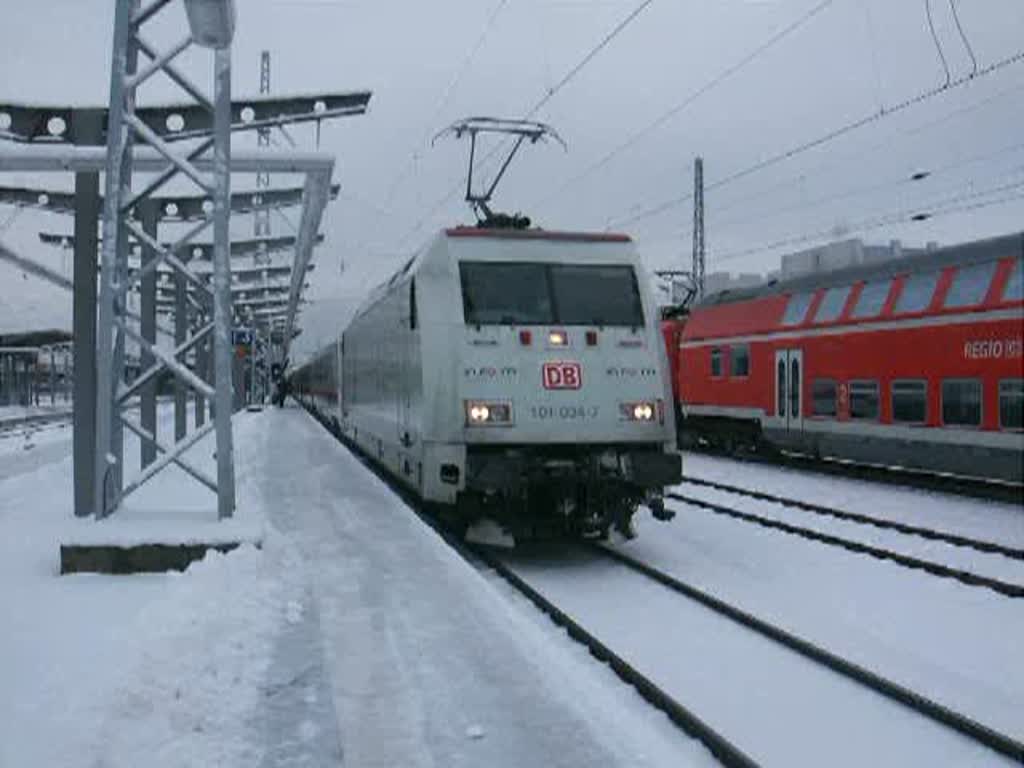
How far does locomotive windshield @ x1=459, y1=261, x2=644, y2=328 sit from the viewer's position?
9.76 metres

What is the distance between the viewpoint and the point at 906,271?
15.6m

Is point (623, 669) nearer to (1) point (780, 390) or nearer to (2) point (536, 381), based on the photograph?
(2) point (536, 381)

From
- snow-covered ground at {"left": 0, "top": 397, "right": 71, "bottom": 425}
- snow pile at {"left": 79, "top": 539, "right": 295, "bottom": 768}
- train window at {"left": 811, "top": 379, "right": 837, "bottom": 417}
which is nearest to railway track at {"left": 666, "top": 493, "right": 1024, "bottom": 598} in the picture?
train window at {"left": 811, "top": 379, "right": 837, "bottom": 417}

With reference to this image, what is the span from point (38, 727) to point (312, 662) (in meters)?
1.61

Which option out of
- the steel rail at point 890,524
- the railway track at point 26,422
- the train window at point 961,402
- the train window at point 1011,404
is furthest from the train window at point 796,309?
the railway track at point 26,422

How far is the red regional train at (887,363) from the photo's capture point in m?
13.4

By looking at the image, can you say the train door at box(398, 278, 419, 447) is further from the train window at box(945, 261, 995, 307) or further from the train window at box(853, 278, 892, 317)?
the train window at box(853, 278, 892, 317)

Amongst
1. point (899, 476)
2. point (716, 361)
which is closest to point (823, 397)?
point (899, 476)

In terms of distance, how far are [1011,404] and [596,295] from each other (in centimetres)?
608

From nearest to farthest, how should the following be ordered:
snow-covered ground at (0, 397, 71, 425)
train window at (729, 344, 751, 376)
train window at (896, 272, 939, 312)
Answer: train window at (896, 272, 939, 312), train window at (729, 344, 751, 376), snow-covered ground at (0, 397, 71, 425)

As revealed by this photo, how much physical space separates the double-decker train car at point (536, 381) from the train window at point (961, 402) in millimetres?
5813

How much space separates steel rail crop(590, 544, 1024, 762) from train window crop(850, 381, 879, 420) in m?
8.32

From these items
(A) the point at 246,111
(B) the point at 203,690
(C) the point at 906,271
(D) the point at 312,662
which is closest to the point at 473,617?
(D) the point at 312,662

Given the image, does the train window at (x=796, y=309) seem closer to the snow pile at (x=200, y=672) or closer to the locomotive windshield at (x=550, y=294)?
the locomotive windshield at (x=550, y=294)
